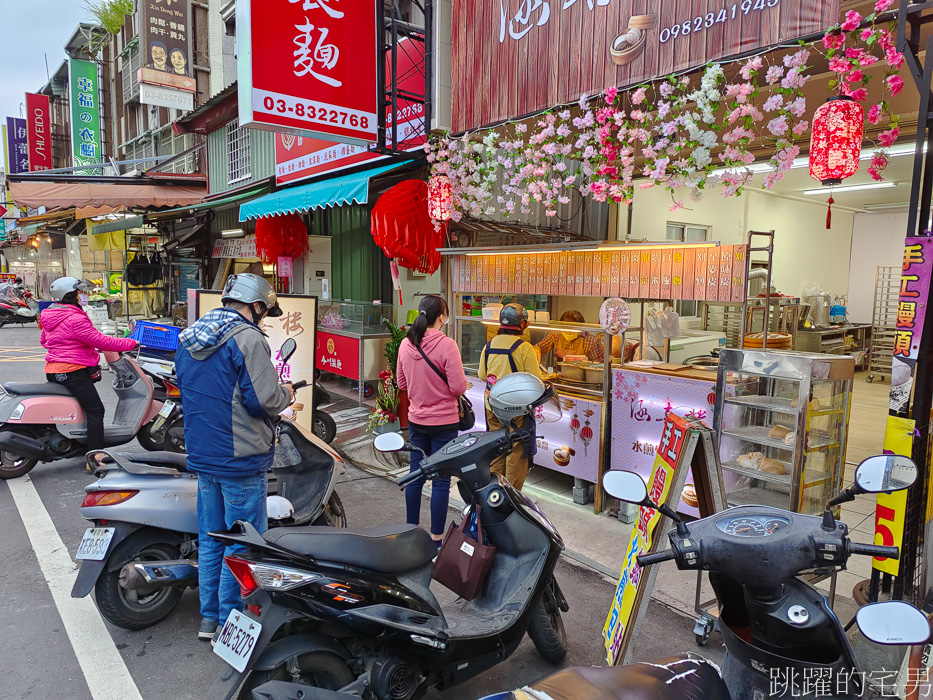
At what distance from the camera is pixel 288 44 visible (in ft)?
18.1

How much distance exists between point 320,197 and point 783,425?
6.03 metres

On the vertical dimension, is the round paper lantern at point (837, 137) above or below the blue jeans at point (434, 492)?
above

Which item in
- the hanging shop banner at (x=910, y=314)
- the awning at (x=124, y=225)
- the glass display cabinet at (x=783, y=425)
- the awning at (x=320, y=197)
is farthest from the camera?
the awning at (x=124, y=225)

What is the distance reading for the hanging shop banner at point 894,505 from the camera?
3.02m

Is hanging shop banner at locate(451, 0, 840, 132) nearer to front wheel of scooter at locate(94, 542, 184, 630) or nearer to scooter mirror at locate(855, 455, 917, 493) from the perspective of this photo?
scooter mirror at locate(855, 455, 917, 493)

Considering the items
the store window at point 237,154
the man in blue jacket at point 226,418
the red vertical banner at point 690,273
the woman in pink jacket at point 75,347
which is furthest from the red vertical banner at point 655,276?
the store window at point 237,154

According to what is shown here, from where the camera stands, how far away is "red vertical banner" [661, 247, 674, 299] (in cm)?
550

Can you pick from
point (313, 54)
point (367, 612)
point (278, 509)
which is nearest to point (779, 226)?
point (313, 54)

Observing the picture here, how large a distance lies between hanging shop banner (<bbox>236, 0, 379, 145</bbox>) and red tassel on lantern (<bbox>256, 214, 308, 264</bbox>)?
468cm

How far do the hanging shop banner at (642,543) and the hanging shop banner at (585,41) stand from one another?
2624mm

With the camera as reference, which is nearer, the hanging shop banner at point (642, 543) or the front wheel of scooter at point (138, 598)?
the hanging shop banner at point (642, 543)

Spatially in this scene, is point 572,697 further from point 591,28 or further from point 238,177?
point 238,177

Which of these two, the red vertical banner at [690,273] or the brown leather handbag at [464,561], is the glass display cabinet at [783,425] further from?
the brown leather handbag at [464,561]

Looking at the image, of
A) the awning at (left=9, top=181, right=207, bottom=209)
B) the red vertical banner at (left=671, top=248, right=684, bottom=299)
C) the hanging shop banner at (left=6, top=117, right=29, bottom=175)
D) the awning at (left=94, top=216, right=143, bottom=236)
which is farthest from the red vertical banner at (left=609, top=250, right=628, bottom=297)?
the hanging shop banner at (left=6, top=117, right=29, bottom=175)
